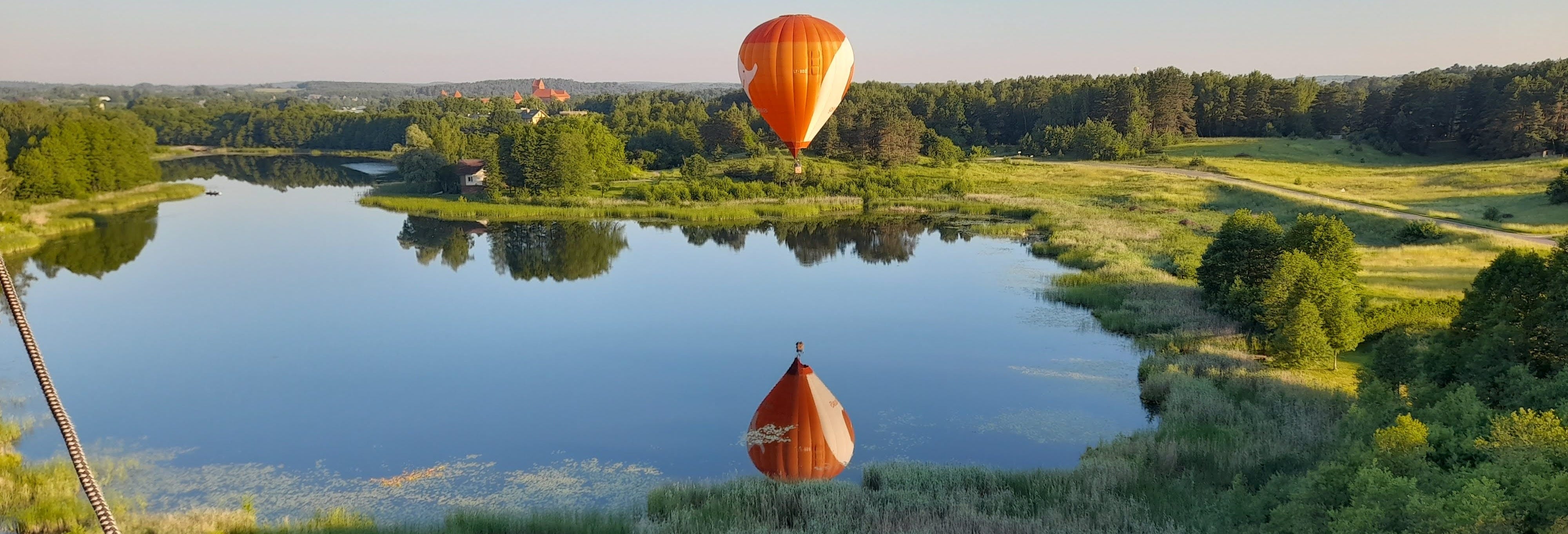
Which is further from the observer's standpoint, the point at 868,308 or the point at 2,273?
the point at 868,308

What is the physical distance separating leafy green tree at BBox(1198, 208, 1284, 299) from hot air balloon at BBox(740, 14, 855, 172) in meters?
9.35

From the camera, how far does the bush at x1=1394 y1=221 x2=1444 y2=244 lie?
28453mm

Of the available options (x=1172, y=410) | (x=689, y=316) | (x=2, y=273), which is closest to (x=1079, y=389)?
(x=1172, y=410)

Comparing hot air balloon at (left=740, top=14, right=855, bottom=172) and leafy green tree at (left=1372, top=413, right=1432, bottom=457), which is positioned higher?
hot air balloon at (left=740, top=14, right=855, bottom=172)

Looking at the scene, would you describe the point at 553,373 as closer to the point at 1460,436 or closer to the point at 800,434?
the point at 800,434

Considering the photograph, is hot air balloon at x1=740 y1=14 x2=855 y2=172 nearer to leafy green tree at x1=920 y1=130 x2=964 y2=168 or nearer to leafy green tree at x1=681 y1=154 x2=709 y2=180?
leafy green tree at x1=681 y1=154 x2=709 y2=180

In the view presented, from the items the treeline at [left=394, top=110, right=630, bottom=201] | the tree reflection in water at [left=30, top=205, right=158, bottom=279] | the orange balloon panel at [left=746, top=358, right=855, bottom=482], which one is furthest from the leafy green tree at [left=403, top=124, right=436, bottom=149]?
the orange balloon panel at [left=746, top=358, right=855, bottom=482]

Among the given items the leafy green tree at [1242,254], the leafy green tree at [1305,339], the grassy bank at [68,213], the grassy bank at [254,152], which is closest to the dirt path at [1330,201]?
the leafy green tree at [1242,254]

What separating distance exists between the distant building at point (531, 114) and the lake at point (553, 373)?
65066 millimetres

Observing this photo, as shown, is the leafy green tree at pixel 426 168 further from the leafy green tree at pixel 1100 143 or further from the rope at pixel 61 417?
the rope at pixel 61 417

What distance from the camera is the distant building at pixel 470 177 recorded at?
167ft

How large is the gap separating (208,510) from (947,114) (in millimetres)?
69455

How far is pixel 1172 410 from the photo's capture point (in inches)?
614

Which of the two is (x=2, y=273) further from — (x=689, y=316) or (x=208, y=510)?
(x=689, y=316)
